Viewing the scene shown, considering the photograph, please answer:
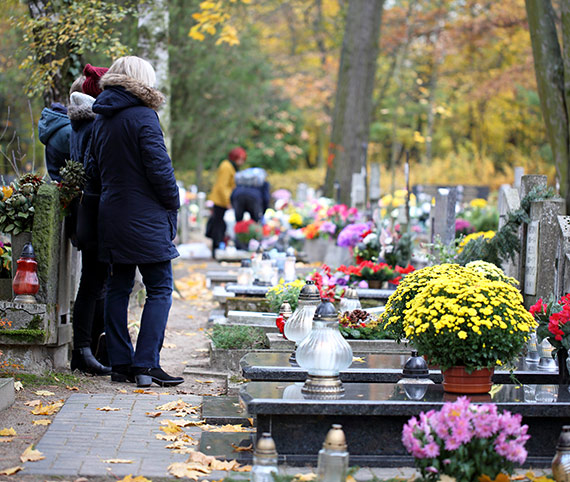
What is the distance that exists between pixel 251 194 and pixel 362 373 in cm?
1246

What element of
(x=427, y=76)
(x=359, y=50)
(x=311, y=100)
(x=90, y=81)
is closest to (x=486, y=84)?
(x=427, y=76)

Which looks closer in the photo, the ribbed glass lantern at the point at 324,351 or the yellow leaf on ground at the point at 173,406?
the ribbed glass lantern at the point at 324,351

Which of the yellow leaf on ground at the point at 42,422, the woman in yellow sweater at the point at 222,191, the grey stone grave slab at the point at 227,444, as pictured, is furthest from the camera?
the woman in yellow sweater at the point at 222,191

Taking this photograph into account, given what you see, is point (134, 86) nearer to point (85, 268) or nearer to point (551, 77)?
point (85, 268)

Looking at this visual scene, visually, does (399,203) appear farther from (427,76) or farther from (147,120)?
(427,76)

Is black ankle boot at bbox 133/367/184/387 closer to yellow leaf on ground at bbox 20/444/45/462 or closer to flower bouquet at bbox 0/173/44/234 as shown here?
flower bouquet at bbox 0/173/44/234

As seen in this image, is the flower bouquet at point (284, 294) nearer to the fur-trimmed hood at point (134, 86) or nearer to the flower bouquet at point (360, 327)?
the flower bouquet at point (360, 327)

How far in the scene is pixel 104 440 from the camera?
17.2ft

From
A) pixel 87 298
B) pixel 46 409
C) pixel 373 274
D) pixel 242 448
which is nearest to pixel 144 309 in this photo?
pixel 87 298

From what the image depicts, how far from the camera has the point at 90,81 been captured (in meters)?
7.20

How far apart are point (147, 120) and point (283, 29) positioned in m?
32.7

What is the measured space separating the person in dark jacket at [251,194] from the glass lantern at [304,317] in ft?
39.0

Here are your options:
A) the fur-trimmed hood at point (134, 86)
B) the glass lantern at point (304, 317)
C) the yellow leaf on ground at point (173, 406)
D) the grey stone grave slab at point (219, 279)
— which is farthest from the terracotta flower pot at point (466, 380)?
the grey stone grave slab at point (219, 279)

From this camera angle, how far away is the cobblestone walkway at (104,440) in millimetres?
4738
